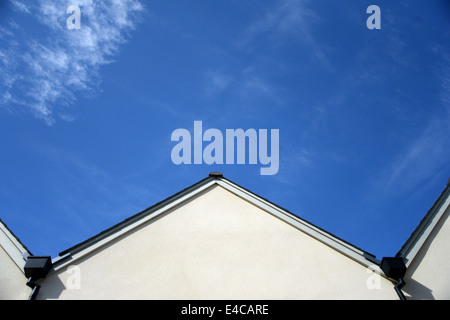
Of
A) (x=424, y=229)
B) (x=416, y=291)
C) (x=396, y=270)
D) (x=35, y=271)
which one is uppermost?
(x=424, y=229)

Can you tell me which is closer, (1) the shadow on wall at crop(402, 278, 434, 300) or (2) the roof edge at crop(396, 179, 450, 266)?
(1) the shadow on wall at crop(402, 278, 434, 300)

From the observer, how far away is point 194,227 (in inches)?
344

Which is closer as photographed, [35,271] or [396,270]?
[35,271]

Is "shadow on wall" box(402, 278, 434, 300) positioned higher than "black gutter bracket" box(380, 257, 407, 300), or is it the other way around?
"black gutter bracket" box(380, 257, 407, 300)

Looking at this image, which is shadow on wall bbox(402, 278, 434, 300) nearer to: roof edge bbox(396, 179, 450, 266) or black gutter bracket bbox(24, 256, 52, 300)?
roof edge bbox(396, 179, 450, 266)

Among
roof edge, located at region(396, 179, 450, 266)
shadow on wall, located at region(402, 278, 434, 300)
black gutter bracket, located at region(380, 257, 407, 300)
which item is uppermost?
roof edge, located at region(396, 179, 450, 266)

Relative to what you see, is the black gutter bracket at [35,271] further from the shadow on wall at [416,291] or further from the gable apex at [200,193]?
the shadow on wall at [416,291]

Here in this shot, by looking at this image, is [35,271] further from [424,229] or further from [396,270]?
[424,229]

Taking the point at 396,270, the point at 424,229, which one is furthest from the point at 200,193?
the point at 424,229

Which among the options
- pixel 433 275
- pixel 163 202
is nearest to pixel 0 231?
pixel 163 202

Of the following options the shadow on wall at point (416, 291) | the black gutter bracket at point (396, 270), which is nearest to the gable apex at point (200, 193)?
the black gutter bracket at point (396, 270)

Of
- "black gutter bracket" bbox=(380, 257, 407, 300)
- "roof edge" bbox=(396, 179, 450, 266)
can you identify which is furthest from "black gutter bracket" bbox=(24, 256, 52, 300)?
"roof edge" bbox=(396, 179, 450, 266)

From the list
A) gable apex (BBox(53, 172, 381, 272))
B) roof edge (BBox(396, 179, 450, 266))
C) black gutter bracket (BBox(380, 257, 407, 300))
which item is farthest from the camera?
gable apex (BBox(53, 172, 381, 272))
